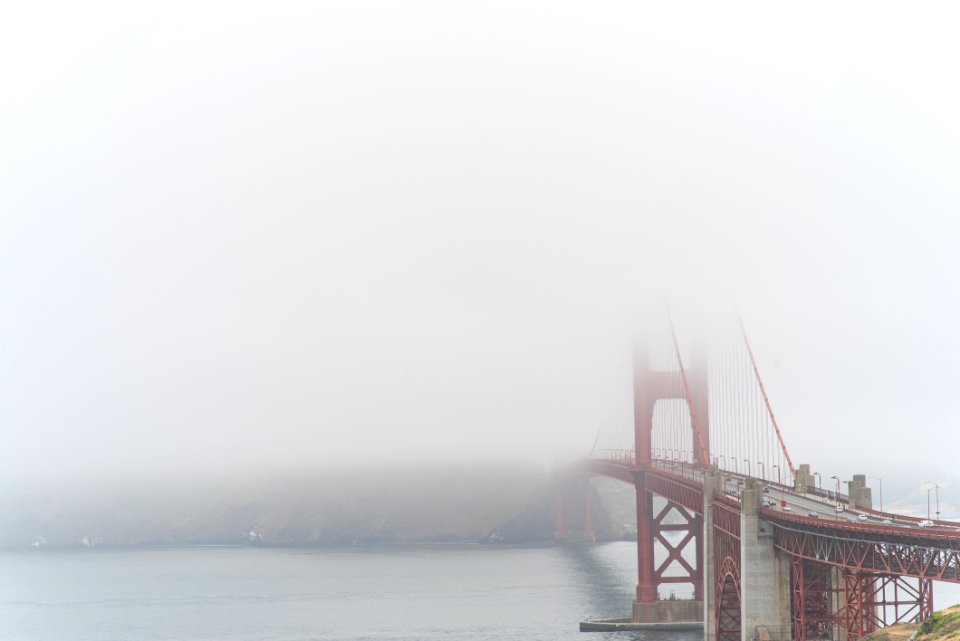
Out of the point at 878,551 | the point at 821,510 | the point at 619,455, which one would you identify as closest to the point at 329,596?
the point at 619,455

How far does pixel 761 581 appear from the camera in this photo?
43.0 m

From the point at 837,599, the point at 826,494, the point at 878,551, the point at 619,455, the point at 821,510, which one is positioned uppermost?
the point at 619,455

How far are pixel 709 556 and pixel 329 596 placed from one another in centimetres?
5422

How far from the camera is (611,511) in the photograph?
171m

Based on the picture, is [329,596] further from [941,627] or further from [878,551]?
[941,627]

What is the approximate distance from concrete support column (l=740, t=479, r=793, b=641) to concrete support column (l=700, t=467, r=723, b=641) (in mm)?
10370

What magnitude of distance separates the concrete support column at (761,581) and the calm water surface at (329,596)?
23.0 metres

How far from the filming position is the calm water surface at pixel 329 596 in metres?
78.4

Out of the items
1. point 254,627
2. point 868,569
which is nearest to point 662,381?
point 254,627

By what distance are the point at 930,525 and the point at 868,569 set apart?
7.72ft

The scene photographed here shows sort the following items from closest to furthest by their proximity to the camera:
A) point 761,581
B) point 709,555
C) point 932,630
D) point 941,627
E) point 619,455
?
point 941,627 < point 932,630 < point 761,581 < point 709,555 < point 619,455

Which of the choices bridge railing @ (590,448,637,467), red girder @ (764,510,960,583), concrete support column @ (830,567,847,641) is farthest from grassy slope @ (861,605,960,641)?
bridge railing @ (590,448,637,467)

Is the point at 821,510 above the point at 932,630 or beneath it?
above

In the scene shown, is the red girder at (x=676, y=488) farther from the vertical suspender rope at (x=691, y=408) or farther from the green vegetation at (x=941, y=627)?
the green vegetation at (x=941, y=627)
